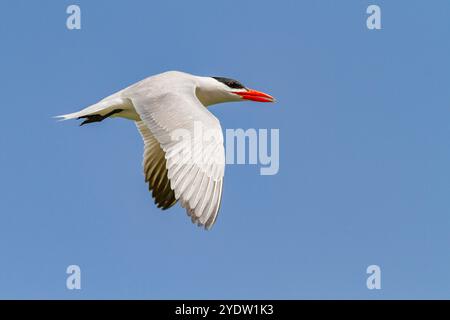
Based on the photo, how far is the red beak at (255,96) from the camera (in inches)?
430

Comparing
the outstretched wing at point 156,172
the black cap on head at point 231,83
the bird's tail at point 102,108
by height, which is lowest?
the outstretched wing at point 156,172

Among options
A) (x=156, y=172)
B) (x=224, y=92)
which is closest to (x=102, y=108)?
(x=156, y=172)

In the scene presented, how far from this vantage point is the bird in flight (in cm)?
768

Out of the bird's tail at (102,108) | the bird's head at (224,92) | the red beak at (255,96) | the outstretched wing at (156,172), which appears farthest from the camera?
the red beak at (255,96)

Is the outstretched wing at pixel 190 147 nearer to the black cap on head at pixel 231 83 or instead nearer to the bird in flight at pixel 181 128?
the bird in flight at pixel 181 128

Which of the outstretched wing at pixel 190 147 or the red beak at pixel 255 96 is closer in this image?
the outstretched wing at pixel 190 147

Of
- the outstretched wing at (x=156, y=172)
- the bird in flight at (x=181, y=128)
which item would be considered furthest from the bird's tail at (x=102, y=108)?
the outstretched wing at (x=156, y=172)

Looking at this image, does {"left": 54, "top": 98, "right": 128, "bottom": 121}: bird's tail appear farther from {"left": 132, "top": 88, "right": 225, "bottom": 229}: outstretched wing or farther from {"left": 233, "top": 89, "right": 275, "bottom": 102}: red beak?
{"left": 233, "top": 89, "right": 275, "bottom": 102}: red beak

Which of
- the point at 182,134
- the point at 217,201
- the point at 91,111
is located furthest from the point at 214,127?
the point at 91,111

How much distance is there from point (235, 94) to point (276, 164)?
1835 mm

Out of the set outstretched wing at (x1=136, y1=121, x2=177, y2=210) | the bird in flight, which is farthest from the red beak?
outstretched wing at (x1=136, y1=121, x2=177, y2=210)

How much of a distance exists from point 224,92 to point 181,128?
7.83ft

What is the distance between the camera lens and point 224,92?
35.2ft

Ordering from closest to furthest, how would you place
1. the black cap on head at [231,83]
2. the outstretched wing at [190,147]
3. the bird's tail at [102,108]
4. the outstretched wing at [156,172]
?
the outstretched wing at [190,147]
the bird's tail at [102,108]
the outstretched wing at [156,172]
the black cap on head at [231,83]
